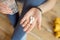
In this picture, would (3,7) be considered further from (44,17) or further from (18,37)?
(44,17)

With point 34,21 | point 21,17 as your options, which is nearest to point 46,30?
point 21,17

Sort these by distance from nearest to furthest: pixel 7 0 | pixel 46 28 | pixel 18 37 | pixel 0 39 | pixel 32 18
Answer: pixel 32 18, pixel 7 0, pixel 18 37, pixel 0 39, pixel 46 28

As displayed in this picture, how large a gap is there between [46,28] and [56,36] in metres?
0.11

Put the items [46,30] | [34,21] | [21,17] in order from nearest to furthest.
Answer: [34,21] < [21,17] < [46,30]

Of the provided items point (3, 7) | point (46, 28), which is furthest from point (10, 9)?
point (46, 28)

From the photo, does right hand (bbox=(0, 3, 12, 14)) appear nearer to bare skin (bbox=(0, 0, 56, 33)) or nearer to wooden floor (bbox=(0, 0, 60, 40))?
bare skin (bbox=(0, 0, 56, 33))

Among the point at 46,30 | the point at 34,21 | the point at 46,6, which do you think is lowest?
the point at 34,21

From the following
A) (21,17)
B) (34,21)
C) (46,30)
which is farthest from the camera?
(46,30)

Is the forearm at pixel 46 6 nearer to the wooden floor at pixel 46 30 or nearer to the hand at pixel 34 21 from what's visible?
the hand at pixel 34 21

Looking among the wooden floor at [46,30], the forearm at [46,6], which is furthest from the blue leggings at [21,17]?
the wooden floor at [46,30]

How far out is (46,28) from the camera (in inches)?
47.8

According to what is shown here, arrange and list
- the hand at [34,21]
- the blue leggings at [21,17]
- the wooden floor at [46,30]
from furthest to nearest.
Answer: the wooden floor at [46,30]
the blue leggings at [21,17]
the hand at [34,21]

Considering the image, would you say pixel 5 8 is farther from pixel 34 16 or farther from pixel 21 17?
pixel 34 16

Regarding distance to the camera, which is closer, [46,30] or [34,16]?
[34,16]
